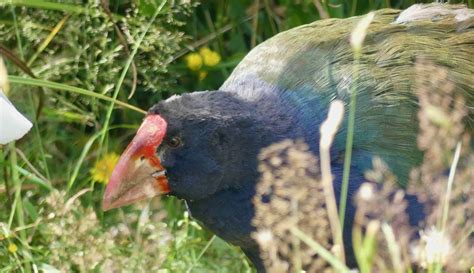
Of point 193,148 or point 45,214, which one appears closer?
point 193,148

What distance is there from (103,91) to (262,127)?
76 cm

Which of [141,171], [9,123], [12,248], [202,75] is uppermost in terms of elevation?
[9,123]

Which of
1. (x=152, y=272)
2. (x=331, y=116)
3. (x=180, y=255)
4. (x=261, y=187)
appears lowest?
(x=180, y=255)

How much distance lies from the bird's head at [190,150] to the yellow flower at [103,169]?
0.68 m

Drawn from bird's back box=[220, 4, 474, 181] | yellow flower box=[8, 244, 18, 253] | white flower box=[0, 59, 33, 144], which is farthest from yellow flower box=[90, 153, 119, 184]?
white flower box=[0, 59, 33, 144]

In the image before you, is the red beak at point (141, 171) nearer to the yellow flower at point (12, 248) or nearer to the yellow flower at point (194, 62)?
the yellow flower at point (12, 248)

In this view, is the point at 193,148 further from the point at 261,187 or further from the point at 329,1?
the point at 329,1

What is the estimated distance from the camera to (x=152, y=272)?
2.77 meters

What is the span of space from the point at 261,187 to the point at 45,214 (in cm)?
86

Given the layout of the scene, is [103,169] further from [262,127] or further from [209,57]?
[262,127]

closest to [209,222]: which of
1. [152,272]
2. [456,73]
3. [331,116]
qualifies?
[152,272]

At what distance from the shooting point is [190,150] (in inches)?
104

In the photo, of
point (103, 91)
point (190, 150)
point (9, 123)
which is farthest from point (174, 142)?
point (103, 91)

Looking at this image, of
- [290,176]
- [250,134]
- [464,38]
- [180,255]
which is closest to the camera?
[290,176]
